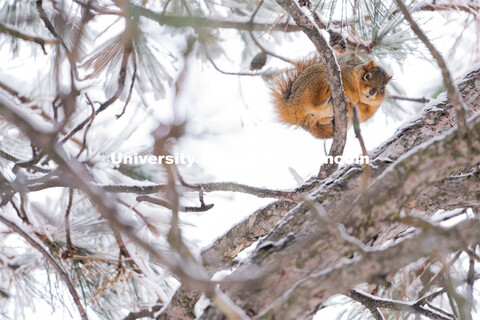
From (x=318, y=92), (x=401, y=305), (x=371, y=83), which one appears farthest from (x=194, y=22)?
(x=401, y=305)

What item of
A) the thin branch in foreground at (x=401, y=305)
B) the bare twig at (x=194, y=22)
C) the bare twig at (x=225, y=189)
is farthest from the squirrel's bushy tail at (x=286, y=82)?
the thin branch in foreground at (x=401, y=305)

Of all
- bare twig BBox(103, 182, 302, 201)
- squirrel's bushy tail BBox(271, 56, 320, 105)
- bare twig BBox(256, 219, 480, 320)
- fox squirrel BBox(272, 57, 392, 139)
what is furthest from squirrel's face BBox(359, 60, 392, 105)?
bare twig BBox(256, 219, 480, 320)

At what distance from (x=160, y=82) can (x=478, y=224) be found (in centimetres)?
158

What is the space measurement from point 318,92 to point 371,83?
0.21 meters

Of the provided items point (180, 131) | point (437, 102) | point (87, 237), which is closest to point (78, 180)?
point (180, 131)

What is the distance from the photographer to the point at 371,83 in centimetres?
187

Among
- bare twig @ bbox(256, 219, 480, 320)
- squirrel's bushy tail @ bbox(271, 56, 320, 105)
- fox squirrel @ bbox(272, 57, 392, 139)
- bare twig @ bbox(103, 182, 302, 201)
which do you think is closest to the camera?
bare twig @ bbox(256, 219, 480, 320)

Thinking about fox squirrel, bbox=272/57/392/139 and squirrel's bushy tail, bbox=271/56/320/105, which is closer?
fox squirrel, bbox=272/57/392/139

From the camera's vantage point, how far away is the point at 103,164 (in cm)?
186

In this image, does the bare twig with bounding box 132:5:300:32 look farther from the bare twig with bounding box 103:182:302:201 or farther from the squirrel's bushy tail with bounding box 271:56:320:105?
the bare twig with bounding box 103:182:302:201

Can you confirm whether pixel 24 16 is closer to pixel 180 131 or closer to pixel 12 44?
pixel 12 44

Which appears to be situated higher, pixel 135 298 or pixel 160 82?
pixel 160 82

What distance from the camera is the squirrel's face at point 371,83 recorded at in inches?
73.5

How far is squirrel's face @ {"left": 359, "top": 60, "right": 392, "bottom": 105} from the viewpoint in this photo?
187 centimetres
